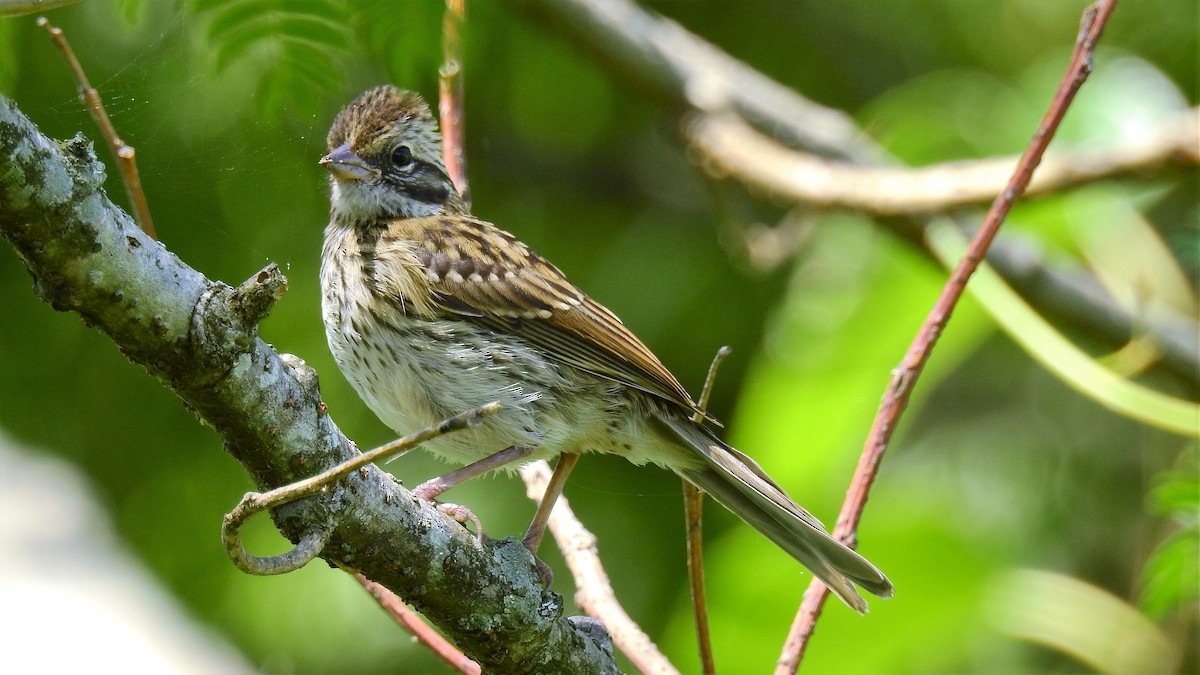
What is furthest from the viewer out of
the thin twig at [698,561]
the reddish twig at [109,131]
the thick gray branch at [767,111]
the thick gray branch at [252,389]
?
the thick gray branch at [767,111]

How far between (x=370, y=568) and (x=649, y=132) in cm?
437

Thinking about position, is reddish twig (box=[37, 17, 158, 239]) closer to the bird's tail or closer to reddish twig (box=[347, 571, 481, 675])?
reddish twig (box=[347, 571, 481, 675])

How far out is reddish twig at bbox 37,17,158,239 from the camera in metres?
2.13

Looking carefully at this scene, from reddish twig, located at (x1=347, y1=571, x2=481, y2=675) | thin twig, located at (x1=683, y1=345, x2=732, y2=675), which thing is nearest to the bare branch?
thin twig, located at (x1=683, y1=345, x2=732, y2=675)

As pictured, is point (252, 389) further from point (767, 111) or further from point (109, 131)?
point (767, 111)

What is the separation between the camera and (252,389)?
6.18 ft

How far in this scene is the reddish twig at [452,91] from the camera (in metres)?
2.99

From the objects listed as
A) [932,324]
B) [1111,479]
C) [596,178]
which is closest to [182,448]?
[596,178]

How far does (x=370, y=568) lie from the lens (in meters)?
2.20

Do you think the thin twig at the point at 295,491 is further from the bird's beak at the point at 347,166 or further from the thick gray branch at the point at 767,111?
the thick gray branch at the point at 767,111

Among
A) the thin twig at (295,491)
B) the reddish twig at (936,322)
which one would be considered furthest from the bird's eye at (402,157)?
the thin twig at (295,491)

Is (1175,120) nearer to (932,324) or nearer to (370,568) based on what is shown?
(932,324)

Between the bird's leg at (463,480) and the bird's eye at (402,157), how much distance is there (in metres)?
0.96

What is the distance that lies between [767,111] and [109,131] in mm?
3634
